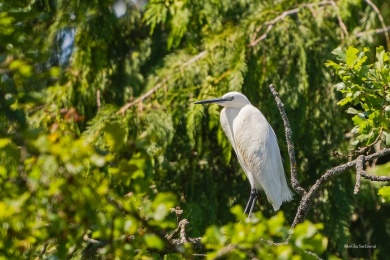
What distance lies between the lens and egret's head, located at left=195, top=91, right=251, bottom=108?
345cm

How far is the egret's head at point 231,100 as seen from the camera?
136 inches

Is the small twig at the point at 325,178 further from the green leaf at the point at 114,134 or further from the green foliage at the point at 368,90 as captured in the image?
the green leaf at the point at 114,134

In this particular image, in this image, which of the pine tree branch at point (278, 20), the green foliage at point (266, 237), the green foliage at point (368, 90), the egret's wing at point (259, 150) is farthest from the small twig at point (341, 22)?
the green foliage at point (266, 237)

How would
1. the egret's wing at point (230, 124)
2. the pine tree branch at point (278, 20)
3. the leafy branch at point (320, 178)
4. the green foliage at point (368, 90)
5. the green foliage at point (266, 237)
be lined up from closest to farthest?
the green foliage at point (266, 237), the leafy branch at point (320, 178), the green foliage at point (368, 90), the pine tree branch at point (278, 20), the egret's wing at point (230, 124)

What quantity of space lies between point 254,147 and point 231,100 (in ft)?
1.15

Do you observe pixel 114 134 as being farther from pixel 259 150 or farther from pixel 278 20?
pixel 259 150

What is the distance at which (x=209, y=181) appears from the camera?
3707 mm

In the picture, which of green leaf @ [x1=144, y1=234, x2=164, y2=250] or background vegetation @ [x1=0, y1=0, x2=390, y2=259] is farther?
background vegetation @ [x1=0, y1=0, x2=390, y2=259]

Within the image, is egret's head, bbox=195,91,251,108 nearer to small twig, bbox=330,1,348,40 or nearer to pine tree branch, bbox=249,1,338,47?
pine tree branch, bbox=249,1,338,47

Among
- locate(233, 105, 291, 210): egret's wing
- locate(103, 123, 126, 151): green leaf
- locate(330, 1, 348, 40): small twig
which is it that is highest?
locate(103, 123, 126, 151): green leaf

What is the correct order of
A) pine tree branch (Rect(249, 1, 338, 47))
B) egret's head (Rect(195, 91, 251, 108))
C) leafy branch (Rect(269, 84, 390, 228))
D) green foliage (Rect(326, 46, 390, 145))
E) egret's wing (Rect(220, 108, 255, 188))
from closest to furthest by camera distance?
leafy branch (Rect(269, 84, 390, 228))
green foliage (Rect(326, 46, 390, 145))
egret's head (Rect(195, 91, 251, 108))
pine tree branch (Rect(249, 1, 338, 47))
egret's wing (Rect(220, 108, 255, 188))

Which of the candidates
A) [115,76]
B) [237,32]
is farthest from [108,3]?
[237,32]

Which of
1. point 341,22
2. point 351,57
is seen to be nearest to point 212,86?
point 341,22

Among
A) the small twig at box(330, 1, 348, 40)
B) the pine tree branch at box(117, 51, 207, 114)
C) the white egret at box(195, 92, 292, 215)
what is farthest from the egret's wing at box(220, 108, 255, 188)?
the small twig at box(330, 1, 348, 40)
